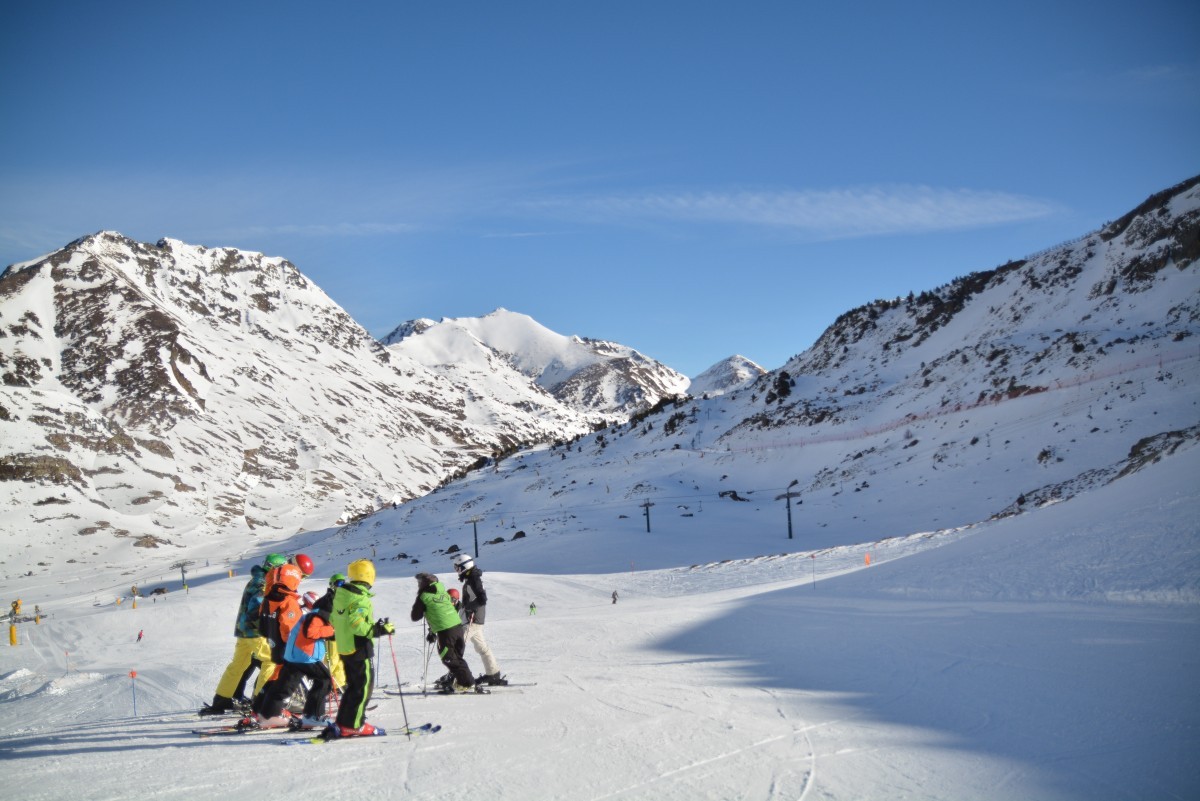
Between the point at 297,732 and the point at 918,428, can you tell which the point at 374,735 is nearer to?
the point at 297,732

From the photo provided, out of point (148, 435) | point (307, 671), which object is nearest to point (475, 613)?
point (307, 671)

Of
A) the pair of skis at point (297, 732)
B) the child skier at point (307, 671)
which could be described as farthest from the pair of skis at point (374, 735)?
the child skier at point (307, 671)

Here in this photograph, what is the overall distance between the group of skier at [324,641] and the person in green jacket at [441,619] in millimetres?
13

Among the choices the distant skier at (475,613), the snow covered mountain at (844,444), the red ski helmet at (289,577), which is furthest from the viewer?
the snow covered mountain at (844,444)

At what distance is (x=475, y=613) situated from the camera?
10516 mm

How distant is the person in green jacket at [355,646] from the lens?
7.77 metres

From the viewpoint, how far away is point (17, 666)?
68.4ft

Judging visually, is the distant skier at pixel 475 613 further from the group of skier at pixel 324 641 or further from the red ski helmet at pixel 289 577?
the red ski helmet at pixel 289 577

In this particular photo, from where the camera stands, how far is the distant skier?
33.9ft

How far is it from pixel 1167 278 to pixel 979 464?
2436 cm

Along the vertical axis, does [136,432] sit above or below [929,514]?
above

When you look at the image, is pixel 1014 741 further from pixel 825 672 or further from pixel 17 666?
pixel 17 666

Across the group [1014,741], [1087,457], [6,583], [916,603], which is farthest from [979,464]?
[6,583]

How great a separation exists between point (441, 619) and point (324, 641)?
1.81m
